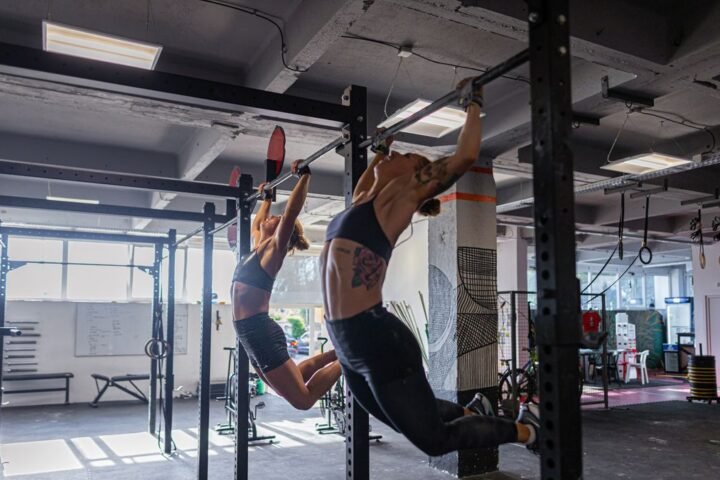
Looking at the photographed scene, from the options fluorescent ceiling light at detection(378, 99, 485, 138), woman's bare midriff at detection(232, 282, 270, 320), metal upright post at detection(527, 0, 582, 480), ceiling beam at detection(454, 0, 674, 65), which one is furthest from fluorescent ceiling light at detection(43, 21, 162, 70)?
metal upright post at detection(527, 0, 582, 480)

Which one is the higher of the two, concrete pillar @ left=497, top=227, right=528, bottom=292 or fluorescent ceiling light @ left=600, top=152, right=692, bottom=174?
fluorescent ceiling light @ left=600, top=152, right=692, bottom=174

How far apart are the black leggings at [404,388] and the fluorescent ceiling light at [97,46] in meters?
2.05

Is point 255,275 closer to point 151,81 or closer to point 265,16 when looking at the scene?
point 151,81

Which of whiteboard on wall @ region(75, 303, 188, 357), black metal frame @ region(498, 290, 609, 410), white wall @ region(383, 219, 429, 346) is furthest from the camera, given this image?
whiteboard on wall @ region(75, 303, 188, 357)

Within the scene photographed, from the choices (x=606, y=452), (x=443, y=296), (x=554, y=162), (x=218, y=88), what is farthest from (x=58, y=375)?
(x=554, y=162)

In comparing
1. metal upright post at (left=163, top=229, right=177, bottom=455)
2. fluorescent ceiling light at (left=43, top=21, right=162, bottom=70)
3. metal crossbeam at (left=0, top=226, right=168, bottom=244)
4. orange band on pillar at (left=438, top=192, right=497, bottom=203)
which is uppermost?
fluorescent ceiling light at (left=43, top=21, right=162, bottom=70)

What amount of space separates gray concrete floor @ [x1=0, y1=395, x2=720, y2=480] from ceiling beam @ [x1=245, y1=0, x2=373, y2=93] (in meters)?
3.24

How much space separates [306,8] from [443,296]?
9.35 ft

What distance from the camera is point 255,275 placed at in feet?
10.0

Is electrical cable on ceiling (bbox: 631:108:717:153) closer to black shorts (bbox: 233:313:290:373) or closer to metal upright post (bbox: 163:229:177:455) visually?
black shorts (bbox: 233:313:290:373)

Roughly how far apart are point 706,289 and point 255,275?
11.1m

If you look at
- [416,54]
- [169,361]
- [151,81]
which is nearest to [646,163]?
[416,54]

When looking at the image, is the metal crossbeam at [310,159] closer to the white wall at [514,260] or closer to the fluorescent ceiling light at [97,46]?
the fluorescent ceiling light at [97,46]

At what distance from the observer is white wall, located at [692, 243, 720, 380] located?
1132cm
